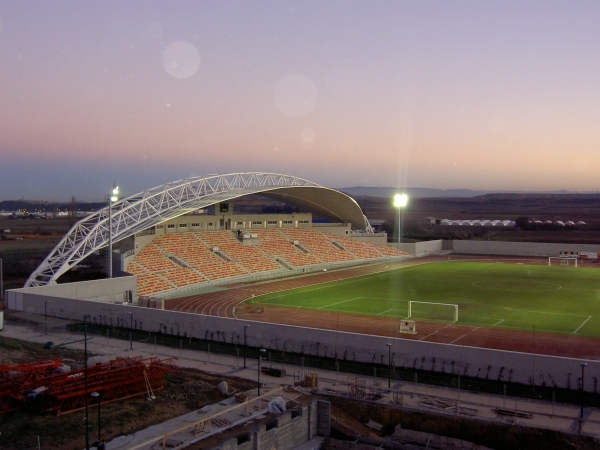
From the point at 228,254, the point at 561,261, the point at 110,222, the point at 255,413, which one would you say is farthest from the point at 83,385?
the point at 561,261

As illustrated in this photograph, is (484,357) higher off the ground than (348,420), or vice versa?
(484,357)

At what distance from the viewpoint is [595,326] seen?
32.7 metres

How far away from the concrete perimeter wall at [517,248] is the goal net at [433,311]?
4248 centimetres

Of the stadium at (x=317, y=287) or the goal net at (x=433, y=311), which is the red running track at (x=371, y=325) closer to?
the stadium at (x=317, y=287)

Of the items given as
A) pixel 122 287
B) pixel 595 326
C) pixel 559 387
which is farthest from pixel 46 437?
pixel 595 326

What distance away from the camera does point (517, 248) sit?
77312mm

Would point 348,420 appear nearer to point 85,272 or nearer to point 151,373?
point 151,373

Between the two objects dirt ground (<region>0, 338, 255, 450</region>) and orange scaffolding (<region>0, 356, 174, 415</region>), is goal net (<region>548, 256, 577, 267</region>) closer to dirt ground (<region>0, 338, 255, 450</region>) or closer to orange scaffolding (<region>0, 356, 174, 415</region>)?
dirt ground (<region>0, 338, 255, 450</region>)

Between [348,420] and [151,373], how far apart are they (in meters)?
7.22

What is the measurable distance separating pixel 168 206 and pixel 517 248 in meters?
49.3

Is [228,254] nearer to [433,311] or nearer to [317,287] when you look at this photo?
[317,287]

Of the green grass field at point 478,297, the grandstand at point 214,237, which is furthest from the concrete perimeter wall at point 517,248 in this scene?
the green grass field at point 478,297

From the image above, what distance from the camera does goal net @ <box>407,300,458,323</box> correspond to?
35.1m

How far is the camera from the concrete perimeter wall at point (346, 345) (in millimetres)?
21516
